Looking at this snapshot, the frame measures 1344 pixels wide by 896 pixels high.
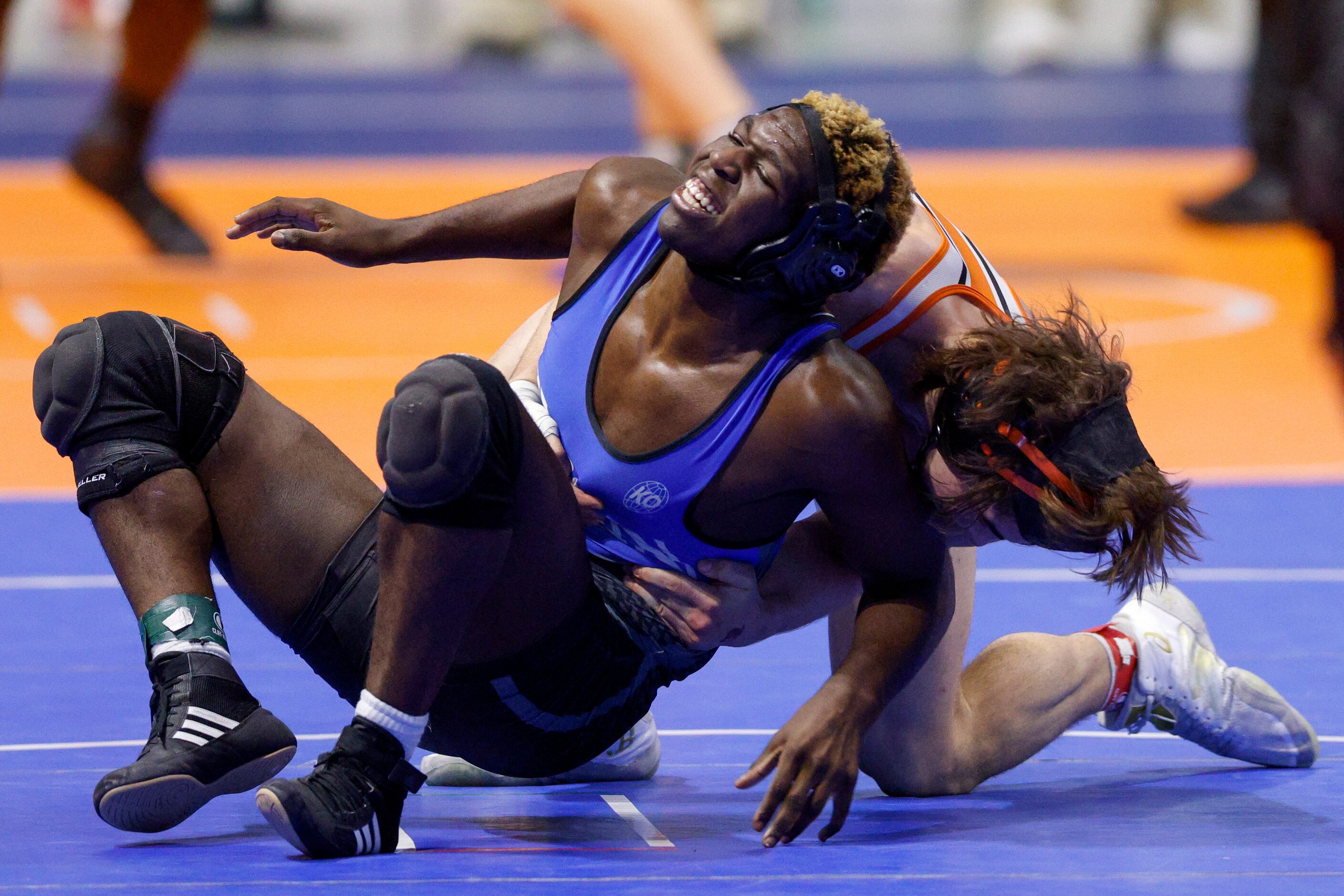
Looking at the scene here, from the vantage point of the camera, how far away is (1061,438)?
2.87 metres

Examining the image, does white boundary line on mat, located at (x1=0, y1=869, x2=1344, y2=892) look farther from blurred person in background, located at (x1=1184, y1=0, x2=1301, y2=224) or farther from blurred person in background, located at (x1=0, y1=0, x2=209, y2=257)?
blurred person in background, located at (x1=0, y1=0, x2=209, y2=257)

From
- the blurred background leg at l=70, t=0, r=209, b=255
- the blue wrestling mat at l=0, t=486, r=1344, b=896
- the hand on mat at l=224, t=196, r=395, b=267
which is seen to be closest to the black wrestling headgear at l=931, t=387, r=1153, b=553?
the blue wrestling mat at l=0, t=486, r=1344, b=896

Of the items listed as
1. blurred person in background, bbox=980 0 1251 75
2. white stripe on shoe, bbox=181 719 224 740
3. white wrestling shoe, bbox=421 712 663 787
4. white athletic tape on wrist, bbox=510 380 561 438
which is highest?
white athletic tape on wrist, bbox=510 380 561 438

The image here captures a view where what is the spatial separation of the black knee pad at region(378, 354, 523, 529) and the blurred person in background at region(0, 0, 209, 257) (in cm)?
674

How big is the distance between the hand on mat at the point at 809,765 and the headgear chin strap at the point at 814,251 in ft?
1.87

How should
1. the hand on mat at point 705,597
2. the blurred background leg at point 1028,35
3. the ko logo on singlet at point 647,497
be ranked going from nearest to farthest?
1. the ko logo on singlet at point 647,497
2. the hand on mat at point 705,597
3. the blurred background leg at point 1028,35

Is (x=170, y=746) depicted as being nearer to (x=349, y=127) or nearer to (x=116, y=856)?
(x=116, y=856)

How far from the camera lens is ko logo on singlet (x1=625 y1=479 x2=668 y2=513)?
288cm

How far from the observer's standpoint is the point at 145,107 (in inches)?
360

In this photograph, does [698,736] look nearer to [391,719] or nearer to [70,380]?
[391,719]

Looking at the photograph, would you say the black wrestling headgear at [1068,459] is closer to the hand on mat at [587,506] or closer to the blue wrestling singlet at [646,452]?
→ the blue wrestling singlet at [646,452]

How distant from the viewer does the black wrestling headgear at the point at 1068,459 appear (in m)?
2.84

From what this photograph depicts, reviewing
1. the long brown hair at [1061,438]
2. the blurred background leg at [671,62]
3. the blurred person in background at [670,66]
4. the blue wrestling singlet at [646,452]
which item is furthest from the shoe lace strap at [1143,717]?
the blurred background leg at [671,62]

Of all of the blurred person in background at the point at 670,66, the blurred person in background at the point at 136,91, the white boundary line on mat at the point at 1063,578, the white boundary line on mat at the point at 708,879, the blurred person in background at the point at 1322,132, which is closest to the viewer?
the white boundary line on mat at the point at 708,879
